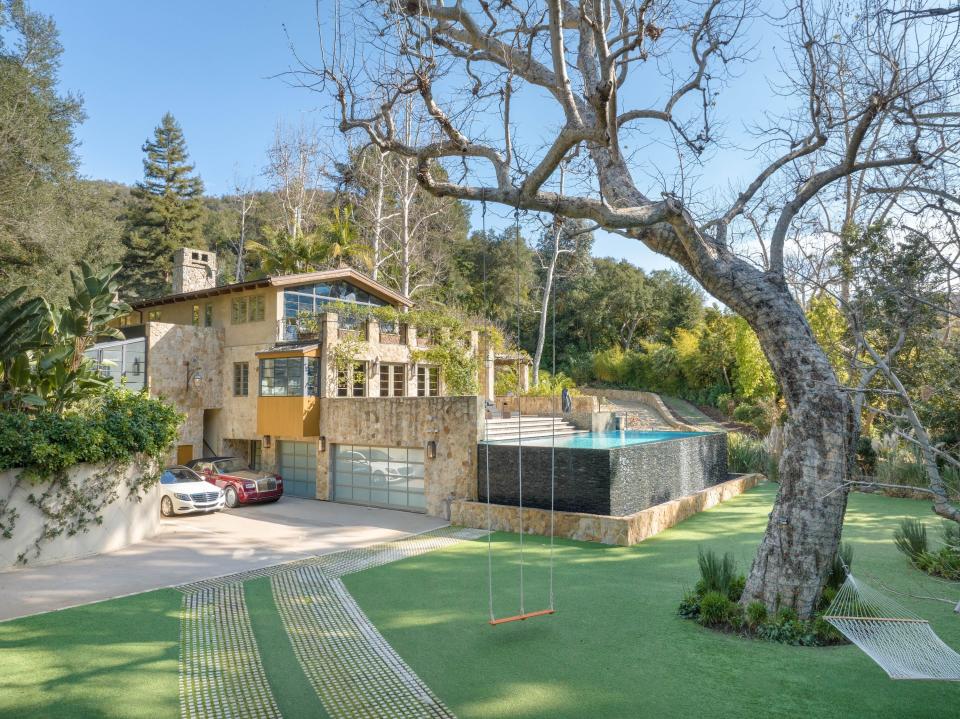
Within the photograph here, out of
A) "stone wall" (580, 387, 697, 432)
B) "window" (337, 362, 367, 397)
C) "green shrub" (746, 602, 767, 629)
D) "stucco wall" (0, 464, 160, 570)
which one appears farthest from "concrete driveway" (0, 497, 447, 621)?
"stone wall" (580, 387, 697, 432)

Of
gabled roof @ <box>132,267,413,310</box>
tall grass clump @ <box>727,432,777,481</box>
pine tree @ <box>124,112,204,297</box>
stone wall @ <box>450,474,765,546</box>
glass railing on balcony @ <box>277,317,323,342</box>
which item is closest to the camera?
stone wall @ <box>450,474,765,546</box>

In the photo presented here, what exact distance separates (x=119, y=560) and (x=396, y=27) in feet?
33.0

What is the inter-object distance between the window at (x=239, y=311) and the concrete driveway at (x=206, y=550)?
7.27 m

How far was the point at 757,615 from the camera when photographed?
6.64 m

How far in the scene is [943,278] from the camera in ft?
→ 23.5

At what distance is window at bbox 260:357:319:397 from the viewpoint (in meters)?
18.5

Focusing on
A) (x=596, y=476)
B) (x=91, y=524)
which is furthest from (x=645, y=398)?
(x=91, y=524)

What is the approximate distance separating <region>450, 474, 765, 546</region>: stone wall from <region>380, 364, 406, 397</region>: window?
7.88 metres

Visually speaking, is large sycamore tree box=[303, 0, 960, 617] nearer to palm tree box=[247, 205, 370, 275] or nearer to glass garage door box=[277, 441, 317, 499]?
glass garage door box=[277, 441, 317, 499]

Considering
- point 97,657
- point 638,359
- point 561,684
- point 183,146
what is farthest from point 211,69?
point 183,146

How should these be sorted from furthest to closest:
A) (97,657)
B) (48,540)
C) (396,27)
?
(48,540)
(396,27)
(97,657)

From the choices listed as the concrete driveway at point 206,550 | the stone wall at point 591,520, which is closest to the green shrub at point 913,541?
the stone wall at point 591,520

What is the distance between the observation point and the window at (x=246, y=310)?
20828 millimetres

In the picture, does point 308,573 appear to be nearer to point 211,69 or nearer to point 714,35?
point 714,35
